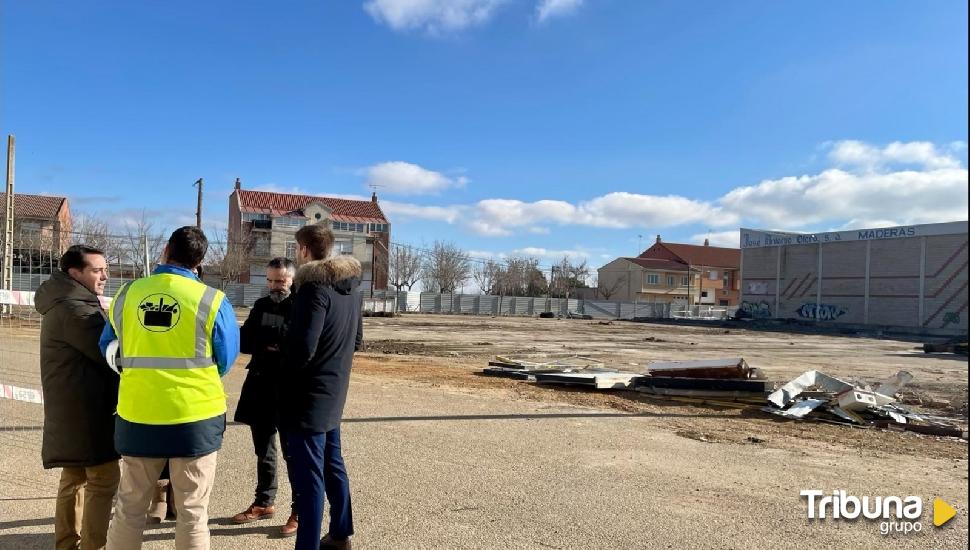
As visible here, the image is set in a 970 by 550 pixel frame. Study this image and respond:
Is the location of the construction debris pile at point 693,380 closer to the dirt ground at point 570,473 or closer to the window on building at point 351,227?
the dirt ground at point 570,473

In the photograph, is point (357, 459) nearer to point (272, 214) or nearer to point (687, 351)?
point (687, 351)

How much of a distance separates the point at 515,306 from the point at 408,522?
61503 millimetres

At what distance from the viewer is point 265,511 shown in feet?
14.6

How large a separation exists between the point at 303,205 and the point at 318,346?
71.8 m

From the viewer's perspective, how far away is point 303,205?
72.1 meters

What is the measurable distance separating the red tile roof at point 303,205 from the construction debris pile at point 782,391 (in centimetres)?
6275

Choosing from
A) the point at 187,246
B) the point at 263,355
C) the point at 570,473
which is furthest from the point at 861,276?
the point at 187,246

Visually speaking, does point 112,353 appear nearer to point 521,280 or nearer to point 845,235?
point 845,235

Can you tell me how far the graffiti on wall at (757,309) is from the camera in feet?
195

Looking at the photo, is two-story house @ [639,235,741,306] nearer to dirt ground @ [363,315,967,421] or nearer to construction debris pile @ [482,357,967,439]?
dirt ground @ [363,315,967,421]

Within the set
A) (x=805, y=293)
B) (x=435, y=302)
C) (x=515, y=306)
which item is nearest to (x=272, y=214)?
(x=435, y=302)

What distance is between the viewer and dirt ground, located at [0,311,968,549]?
4305mm

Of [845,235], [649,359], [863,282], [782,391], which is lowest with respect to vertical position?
[649,359]

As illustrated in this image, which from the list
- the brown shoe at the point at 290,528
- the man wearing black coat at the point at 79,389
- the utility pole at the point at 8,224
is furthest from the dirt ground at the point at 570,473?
the utility pole at the point at 8,224
